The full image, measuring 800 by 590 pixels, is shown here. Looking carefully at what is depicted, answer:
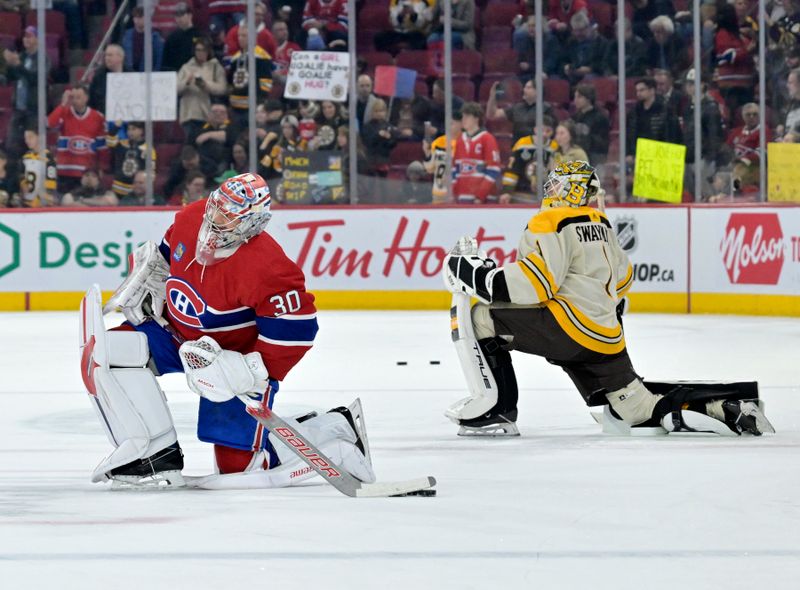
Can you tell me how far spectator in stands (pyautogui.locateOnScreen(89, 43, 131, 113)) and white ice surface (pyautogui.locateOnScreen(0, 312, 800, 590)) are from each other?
5.81 meters

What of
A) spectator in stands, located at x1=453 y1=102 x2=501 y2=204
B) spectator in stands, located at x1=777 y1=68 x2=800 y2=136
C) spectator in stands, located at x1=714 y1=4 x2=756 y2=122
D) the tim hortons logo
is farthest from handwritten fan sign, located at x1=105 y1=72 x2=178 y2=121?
spectator in stands, located at x1=777 y1=68 x2=800 y2=136

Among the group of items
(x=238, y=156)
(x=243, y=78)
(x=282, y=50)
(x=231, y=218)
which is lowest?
(x=231, y=218)

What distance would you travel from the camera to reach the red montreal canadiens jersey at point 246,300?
412 centimetres

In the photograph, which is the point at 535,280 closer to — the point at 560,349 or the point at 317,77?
the point at 560,349

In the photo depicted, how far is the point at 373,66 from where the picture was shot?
12.3 meters

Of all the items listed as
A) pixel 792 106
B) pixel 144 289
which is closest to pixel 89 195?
pixel 792 106

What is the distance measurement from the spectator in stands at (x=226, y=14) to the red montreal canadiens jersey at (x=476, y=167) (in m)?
1.99

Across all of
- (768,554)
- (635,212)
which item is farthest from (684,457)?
(635,212)

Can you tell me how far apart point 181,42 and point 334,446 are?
28.1 feet

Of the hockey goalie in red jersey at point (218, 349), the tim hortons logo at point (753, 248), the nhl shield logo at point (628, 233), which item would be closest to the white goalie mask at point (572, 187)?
the hockey goalie in red jersey at point (218, 349)

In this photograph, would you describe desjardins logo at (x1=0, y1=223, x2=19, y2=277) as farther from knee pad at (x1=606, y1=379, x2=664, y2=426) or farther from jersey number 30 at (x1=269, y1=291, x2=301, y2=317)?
jersey number 30 at (x1=269, y1=291, x2=301, y2=317)

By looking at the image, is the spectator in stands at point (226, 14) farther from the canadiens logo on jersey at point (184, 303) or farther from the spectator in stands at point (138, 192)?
the canadiens logo on jersey at point (184, 303)

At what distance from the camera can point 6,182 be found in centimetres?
1210

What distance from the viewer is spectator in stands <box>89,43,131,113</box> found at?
482 inches
